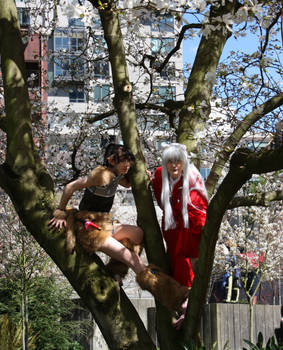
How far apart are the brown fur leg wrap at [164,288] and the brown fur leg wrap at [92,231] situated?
0.43m

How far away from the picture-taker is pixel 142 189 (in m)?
4.45

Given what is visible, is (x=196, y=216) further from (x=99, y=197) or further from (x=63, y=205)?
(x=63, y=205)

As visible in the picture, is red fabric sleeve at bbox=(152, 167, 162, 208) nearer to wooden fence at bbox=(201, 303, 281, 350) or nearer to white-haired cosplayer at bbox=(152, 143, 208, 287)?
white-haired cosplayer at bbox=(152, 143, 208, 287)

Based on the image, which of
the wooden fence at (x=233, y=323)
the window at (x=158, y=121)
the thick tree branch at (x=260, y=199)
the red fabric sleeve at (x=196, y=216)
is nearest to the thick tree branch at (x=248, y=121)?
the thick tree branch at (x=260, y=199)

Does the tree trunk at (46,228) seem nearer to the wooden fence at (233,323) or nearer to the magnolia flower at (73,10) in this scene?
the magnolia flower at (73,10)

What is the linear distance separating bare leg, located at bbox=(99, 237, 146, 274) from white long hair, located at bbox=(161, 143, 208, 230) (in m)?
0.43

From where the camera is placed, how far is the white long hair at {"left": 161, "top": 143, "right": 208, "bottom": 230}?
4617mm

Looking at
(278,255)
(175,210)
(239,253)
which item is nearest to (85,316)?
(239,253)

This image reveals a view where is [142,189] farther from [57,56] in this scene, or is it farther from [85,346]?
[85,346]

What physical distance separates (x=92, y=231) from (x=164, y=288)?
0.69m

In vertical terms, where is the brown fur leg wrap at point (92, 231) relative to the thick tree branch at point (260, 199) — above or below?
below

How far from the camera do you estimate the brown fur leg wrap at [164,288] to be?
4207 millimetres

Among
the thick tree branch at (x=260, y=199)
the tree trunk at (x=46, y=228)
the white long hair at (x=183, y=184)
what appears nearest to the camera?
Result: the thick tree branch at (x=260, y=199)

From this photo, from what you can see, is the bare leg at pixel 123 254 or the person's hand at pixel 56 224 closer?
the person's hand at pixel 56 224
